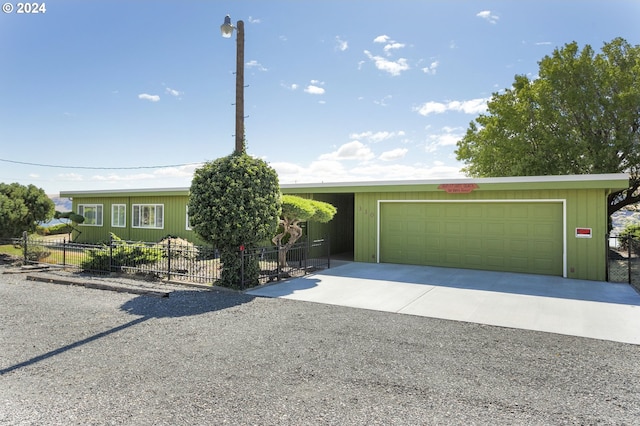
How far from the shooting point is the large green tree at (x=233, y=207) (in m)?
8.19

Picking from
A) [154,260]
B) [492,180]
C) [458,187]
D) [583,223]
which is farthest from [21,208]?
[583,223]

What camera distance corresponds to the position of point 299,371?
4129mm

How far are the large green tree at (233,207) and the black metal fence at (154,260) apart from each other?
289 millimetres

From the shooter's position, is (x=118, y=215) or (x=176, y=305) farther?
(x=118, y=215)

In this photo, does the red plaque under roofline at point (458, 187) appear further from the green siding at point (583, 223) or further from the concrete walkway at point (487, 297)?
the concrete walkway at point (487, 297)

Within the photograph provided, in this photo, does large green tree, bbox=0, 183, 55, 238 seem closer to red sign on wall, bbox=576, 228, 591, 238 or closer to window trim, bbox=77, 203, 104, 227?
window trim, bbox=77, 203, 104, 227

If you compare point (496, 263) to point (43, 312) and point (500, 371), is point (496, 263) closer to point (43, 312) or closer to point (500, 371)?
point (500, 371)

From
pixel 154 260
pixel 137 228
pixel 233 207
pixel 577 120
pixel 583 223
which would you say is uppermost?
pixel 577 120

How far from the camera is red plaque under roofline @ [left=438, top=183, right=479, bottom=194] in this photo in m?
11.0

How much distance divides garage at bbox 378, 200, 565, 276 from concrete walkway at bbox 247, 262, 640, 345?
0.68 meters

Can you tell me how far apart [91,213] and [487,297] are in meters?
19.7

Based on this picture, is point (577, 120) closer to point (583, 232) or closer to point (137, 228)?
point (583, 232)

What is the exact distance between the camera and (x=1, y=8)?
1003 cm

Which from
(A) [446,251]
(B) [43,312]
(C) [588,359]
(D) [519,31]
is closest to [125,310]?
(B) [43,312]
